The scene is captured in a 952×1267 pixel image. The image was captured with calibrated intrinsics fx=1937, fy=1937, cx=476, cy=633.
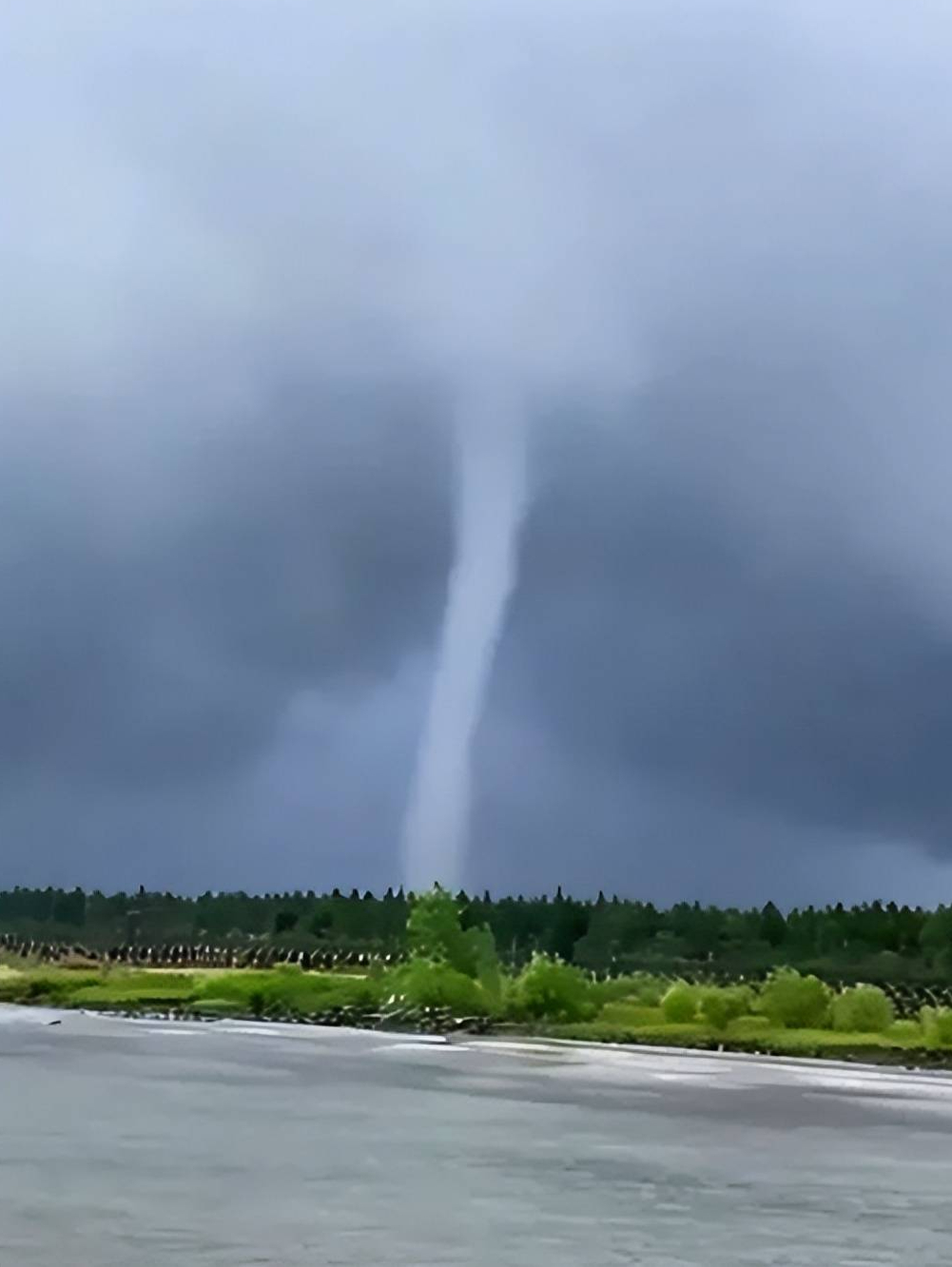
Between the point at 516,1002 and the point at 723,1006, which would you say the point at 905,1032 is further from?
the point at 516,1002

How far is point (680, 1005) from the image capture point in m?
91.8

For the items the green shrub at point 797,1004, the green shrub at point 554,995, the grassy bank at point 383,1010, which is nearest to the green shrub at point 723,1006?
the grassy bank at point 383,1010

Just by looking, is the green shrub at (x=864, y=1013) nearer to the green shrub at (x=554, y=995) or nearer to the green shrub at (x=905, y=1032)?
the green shrub at (x=905, y=1032)

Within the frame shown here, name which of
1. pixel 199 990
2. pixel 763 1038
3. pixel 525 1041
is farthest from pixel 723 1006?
pixel 199 990

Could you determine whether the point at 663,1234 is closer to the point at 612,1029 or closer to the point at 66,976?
the point at 612,1029

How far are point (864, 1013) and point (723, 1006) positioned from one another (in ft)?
22.6

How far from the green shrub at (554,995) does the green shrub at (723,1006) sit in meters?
8.60

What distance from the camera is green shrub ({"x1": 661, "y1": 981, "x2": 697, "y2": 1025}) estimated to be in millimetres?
91125

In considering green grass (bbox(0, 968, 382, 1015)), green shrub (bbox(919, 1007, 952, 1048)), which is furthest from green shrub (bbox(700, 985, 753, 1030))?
green grass (bbox(0, 968, 382, 1015))

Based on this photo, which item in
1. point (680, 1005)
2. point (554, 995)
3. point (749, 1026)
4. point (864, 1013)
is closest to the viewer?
point (864, 1013)

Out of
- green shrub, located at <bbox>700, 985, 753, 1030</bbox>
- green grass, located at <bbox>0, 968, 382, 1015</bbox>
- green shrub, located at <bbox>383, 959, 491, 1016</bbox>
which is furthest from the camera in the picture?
green grass, located at <bbox>0, 968, 382, 1015</bbox>

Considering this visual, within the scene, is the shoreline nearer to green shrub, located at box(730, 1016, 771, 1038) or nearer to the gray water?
green shrub, located at box(730, 1016, 771, 1038)

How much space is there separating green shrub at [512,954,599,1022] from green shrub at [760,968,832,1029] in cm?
1129

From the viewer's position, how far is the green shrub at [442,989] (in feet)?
338
